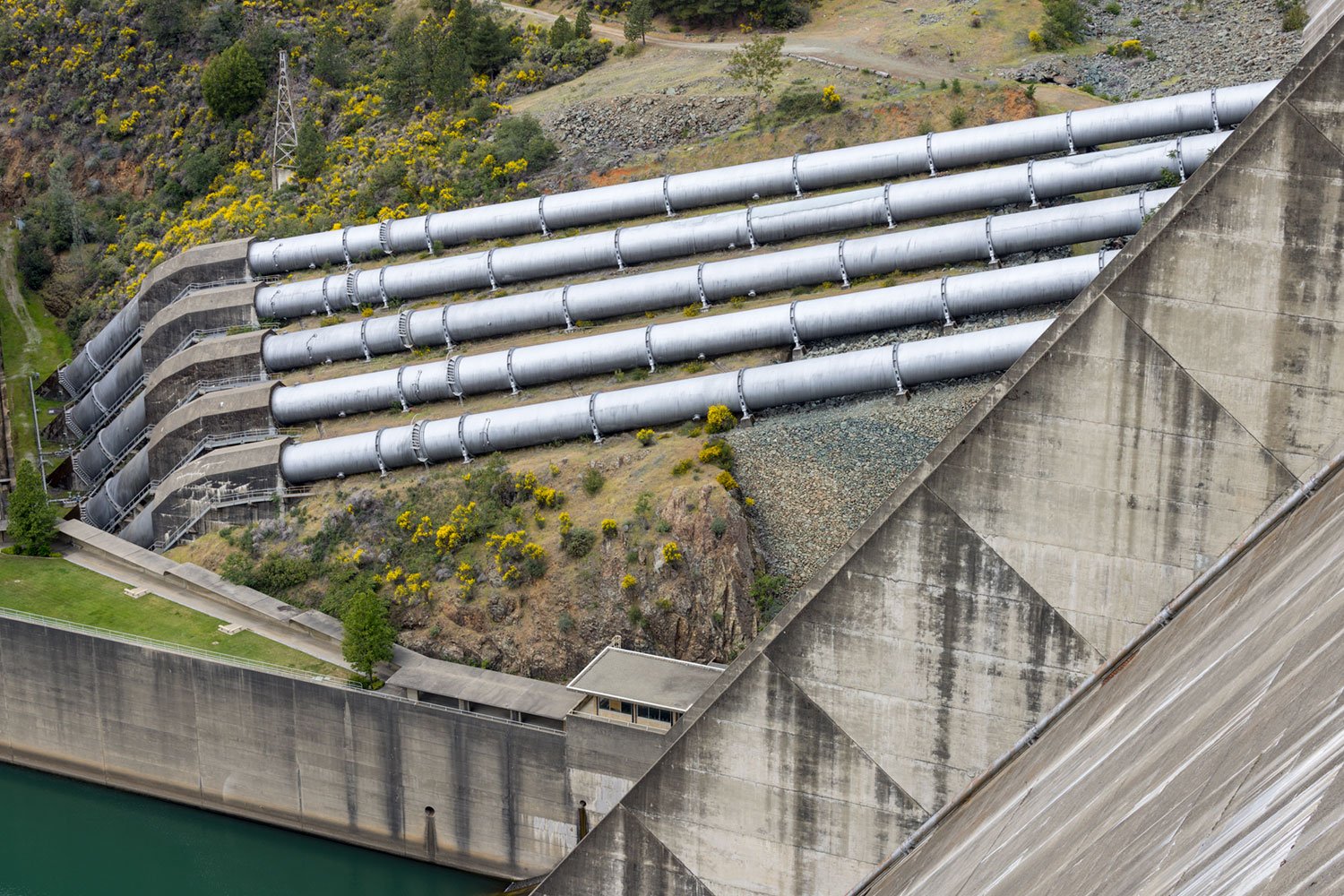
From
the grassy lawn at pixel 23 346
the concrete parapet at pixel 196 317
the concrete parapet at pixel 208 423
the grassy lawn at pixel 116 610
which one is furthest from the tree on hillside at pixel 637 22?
the grassy lawn at pixel 116 610

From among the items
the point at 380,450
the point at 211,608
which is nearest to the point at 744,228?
the point at 380,450

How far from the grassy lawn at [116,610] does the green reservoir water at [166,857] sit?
5.88 meters

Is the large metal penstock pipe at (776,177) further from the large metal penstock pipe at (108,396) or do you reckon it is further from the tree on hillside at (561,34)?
the tree on hillside at (561,34)

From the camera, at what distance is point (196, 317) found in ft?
240

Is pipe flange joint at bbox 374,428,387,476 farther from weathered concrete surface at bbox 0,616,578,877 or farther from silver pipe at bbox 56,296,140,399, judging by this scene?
silver pipe at bbox 56,296,140,399

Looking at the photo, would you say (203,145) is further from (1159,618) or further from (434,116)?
(1159,618)

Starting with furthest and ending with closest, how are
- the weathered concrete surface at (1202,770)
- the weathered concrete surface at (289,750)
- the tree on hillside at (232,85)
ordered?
the tree on hillside at (232,85) < the weathered concrete surface at (289,750) < the weathered concrete surface at (1202,770)

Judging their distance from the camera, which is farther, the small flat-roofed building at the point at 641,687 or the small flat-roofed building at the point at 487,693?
the small flat-roofed building at the point at 487,693

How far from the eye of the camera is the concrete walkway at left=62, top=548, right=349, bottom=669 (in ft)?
188

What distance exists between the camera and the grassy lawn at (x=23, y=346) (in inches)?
3083

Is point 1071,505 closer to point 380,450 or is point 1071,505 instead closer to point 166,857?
point 380,450

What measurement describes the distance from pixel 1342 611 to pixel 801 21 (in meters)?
72.8

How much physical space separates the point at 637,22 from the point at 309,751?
4326 centimetres

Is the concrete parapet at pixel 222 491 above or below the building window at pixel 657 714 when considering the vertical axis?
above
